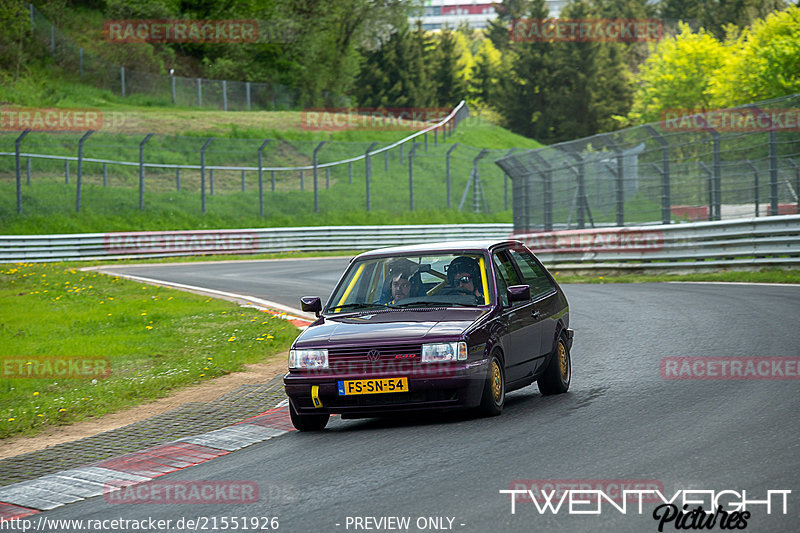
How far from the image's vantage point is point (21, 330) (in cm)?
1493

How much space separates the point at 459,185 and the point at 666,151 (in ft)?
82.4

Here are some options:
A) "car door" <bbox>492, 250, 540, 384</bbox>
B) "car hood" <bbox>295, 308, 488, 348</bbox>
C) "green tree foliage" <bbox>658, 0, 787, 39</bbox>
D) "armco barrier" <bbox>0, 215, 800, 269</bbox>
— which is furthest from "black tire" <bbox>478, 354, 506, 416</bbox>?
"green tree foliage" <bbox>658, 0, 787, 39</bbox>

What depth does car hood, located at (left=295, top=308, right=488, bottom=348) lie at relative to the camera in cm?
784

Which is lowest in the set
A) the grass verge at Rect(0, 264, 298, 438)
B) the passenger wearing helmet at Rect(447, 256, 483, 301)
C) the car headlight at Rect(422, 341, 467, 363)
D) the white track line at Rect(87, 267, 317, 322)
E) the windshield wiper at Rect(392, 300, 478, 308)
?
the white track line at Rect(87, 267, 317, 322)

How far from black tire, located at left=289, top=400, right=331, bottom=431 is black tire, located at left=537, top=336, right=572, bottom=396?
6.83ft

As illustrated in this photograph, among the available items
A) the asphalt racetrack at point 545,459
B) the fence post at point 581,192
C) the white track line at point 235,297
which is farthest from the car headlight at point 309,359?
the fence post at point 581,192

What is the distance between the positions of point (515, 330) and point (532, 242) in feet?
58.6

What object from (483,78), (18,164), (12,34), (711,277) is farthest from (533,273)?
(483,78)

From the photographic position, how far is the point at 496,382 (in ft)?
26.7

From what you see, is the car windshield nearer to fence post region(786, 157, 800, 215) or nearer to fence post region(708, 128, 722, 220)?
fence post region(786, 157, 800, 215)

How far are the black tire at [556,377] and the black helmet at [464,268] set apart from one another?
106 centimetres

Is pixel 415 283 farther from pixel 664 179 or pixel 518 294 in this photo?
pixel 664 179

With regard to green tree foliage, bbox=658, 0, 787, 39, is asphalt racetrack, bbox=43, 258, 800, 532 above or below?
below

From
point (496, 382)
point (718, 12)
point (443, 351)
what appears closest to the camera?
point (443, 351)
